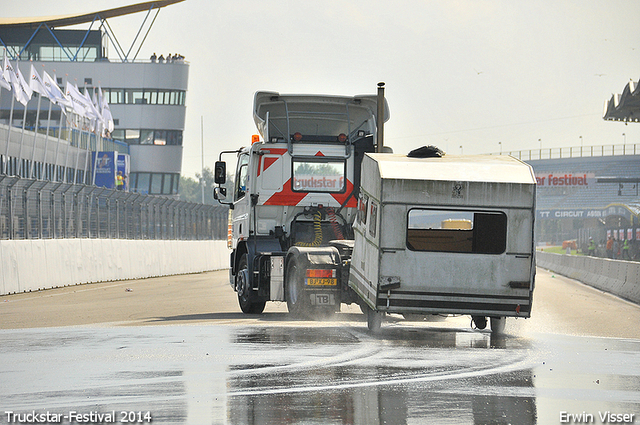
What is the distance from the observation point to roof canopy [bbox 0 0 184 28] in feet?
316

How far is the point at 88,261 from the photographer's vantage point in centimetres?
3081

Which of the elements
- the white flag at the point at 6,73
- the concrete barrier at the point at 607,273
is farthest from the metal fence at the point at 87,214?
the white flag at the point at 6,73

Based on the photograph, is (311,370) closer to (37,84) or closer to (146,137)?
(37,84)

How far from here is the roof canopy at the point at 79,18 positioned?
316 ft

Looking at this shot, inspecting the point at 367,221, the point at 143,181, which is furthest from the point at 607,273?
the point at 143,181

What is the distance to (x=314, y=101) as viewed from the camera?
17047 mm

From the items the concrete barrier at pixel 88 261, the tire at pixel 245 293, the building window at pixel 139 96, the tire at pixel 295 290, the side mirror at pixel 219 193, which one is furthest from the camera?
the building window at pixel 139 96

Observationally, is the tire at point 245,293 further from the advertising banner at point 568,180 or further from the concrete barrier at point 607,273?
the advertising banner at point 568,180

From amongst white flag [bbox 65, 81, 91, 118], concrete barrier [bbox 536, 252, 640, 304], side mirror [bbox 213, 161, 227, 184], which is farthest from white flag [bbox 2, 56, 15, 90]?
side mirror [bbox 213, 161, 227, 184]

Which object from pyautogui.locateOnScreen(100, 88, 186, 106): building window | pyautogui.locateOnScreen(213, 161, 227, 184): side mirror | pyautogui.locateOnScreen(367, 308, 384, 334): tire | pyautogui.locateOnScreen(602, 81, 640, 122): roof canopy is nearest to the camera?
pyautogui.locateOnScreen(367, 308, 384, 334): tire

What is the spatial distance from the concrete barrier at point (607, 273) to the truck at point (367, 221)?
8.96 m

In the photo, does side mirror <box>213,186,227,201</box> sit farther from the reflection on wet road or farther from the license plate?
the reflection on wet road

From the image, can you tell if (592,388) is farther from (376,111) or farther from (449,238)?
(376,111)

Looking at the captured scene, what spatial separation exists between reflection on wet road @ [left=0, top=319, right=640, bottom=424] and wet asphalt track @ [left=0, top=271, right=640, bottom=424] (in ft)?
0.06
